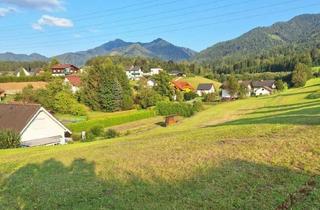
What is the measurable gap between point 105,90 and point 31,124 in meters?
44.6

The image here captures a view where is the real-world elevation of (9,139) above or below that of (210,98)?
above

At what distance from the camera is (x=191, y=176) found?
1225cm

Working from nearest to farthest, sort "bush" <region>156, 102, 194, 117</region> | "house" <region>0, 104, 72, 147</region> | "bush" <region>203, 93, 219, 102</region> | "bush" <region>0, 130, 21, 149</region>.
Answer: "bush" <region>0, 130, 21, 149</region>, "house" <region>0, 104, 72, 147</region>, "bush" <region>156, 102, 194, 117</region>, "bush" <region>203, 93, 219, 102</region>

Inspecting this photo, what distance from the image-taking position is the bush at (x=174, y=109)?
7425cm

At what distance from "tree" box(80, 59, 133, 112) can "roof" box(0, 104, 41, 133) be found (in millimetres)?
41154

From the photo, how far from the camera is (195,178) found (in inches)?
473

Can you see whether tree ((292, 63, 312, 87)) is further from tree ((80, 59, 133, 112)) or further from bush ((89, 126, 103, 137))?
bush ((89, 126, 103, 137))

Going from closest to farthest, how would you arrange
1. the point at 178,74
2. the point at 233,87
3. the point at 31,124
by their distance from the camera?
the point at 31,124 → the point at 233,87 → the point at 178,74

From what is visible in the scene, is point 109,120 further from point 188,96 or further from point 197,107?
point 188,96

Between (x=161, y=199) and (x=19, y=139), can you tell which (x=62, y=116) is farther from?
(x=161, y=199)

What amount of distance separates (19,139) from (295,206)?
1186 inches

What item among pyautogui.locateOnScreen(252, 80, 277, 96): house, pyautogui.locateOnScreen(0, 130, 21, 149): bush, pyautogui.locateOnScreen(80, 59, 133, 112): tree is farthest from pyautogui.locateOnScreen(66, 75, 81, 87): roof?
pyautogui.locateOnScreen(0, 130, 21, 149): bush

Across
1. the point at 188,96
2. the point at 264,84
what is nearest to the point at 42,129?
the point at 188,96

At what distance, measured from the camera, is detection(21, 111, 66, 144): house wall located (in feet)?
128
